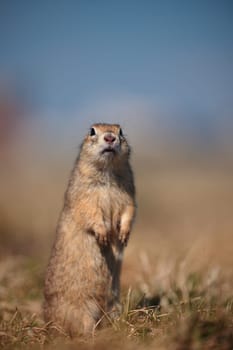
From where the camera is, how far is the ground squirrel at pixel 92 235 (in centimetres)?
525

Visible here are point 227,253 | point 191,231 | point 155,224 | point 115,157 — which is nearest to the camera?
point 115,157

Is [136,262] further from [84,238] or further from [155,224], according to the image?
[155,224]

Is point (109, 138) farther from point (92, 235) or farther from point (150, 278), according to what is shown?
point (150, 278)

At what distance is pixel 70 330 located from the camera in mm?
5129

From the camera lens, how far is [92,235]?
5484 millimetres

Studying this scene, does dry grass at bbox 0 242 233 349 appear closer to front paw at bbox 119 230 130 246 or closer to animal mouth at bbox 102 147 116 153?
front paw at bbox 119 230 130 246

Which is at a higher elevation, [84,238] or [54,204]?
[84,238]

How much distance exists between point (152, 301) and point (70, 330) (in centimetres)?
110

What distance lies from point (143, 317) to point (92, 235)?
1019 mm

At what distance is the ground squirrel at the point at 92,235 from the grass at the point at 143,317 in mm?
238

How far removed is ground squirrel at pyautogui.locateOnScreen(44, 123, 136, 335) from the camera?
525 cm

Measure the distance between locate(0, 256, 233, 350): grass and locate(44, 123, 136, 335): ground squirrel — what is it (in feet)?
0.78

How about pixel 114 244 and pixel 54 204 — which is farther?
pixel 54 204

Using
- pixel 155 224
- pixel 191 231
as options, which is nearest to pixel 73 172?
pixel 191 231
